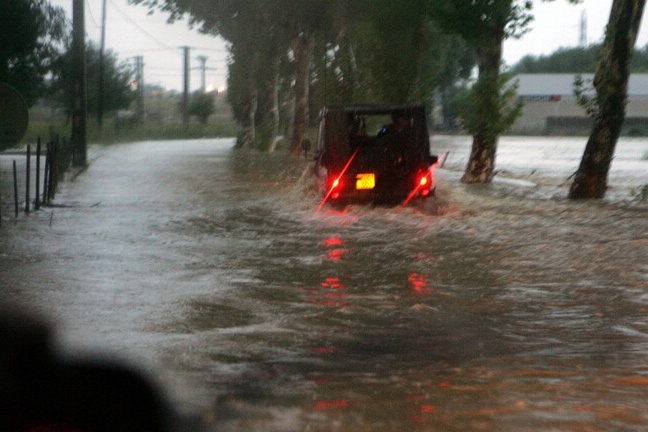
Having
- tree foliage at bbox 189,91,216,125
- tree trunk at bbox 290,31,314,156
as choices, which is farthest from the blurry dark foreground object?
tree foliage at bbox 189,91,216,125

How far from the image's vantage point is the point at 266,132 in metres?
50.0

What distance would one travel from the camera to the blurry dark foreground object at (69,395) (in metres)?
5.86

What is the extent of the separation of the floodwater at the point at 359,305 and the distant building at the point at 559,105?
7738cm

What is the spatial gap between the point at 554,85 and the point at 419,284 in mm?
90465

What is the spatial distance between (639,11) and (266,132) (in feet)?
101

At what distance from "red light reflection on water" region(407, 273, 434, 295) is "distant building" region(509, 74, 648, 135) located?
82825 millimetres

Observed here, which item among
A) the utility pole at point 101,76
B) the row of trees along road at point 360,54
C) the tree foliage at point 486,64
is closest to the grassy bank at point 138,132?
the utility pole at point 101,76

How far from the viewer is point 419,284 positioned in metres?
11.4

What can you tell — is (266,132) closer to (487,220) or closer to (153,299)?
(487,220)

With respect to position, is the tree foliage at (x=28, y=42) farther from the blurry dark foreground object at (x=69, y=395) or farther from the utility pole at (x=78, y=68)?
the blurry dark foreground object at (x=69, y=395)

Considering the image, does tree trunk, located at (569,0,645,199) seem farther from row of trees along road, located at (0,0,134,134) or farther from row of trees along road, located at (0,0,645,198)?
row of trees along road, located at (0,0,134,134)

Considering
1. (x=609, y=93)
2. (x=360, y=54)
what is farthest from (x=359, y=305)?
(x=360, y=54)

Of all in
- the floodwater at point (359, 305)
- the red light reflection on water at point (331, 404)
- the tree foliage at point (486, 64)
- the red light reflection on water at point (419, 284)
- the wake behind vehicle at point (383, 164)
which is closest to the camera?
the red light reflection on water at point (331, 404)

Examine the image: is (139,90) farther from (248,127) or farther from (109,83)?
(248,127)
